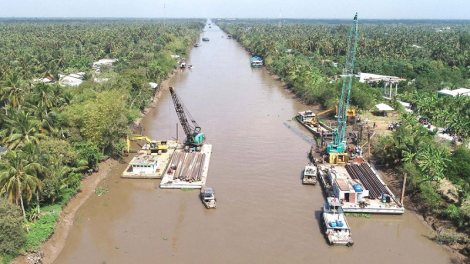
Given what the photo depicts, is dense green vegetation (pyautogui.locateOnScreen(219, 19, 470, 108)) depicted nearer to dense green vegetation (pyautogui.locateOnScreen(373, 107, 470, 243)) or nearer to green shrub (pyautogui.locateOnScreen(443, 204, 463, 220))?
dense green vegetation (pyautogui.locateOnScreen(373, 107, 470, 243))

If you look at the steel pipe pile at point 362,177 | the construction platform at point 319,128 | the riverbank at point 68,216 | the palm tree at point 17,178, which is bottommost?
the riverbank at point 68,216

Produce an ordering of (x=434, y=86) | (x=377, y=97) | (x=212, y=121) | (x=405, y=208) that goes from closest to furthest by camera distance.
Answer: (x=405, y=208) → (x=212, y=121) → (x=377, y=97) → (x=434, y=86)

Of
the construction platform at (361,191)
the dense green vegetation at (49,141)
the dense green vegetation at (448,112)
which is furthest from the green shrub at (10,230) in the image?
the dense green vegetation at (448,112)

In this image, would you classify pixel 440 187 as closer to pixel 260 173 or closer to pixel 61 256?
pixel 260 173

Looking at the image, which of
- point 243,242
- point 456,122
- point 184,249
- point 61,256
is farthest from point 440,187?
point 61,256

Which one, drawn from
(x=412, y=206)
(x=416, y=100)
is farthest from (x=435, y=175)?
(x=416, y=100)

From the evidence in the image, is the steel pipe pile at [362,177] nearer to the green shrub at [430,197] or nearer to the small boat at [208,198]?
the green shrub at [430,197]

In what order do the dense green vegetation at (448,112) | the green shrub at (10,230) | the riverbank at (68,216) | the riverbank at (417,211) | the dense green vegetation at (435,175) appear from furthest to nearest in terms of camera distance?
the dense green vegetation at (448,112)
the dense green vegetation at (435,175)
the riverbank at (417,211)
the riverbank at (68,216)
the green shrub at (10,230)
